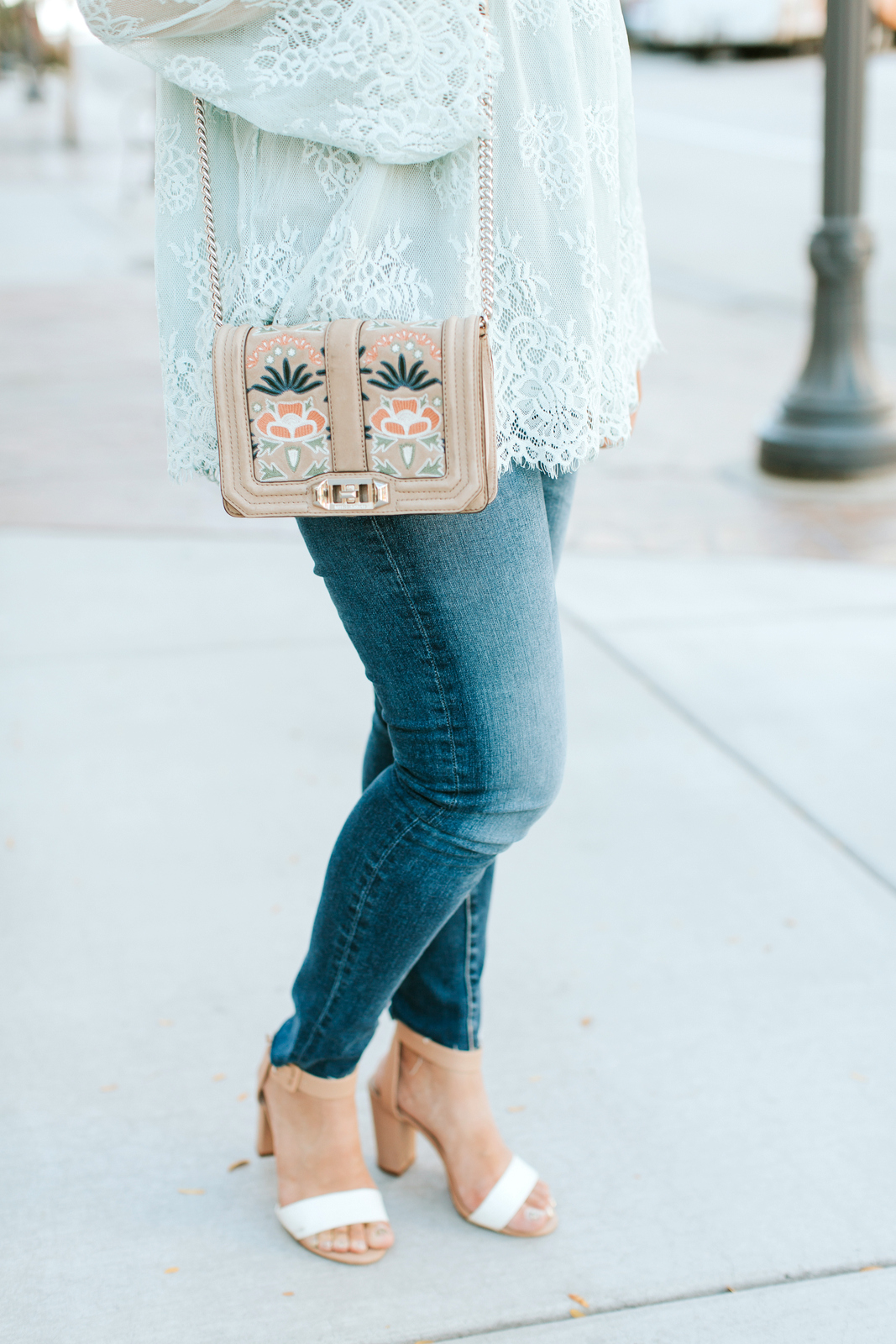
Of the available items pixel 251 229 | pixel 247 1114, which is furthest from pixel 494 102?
pixel 247 1114

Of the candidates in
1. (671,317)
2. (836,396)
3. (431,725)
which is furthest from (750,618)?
Result: (671,317)

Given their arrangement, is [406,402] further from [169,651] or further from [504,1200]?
[169,651]

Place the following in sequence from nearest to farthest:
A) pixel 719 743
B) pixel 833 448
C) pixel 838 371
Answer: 1. pixel 719 743
2. pixel 833 448
3. pixel 838 371

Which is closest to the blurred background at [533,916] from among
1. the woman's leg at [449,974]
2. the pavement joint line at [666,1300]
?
the pavement joint line at [666,1300]

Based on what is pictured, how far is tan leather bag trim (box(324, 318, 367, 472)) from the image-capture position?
1340 mm

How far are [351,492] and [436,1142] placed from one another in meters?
0.94

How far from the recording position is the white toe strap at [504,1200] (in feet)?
5.96

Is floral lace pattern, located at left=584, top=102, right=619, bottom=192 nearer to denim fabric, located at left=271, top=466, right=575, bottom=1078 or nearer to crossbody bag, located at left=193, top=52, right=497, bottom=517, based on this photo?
crossbody bag, located at left=193, top=52, right=497, bottom=517

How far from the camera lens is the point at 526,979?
238 centimetres

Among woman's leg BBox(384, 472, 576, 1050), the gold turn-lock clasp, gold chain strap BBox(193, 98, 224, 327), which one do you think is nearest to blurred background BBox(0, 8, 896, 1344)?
woman's leg BBox(384, 472, 576, 1050)

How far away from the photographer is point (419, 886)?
1.59 meters

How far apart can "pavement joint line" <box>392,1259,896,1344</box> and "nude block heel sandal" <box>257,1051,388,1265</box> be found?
158mm

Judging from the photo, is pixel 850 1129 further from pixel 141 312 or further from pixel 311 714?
pixel 141 312

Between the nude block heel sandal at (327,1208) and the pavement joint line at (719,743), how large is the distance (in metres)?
1.25
